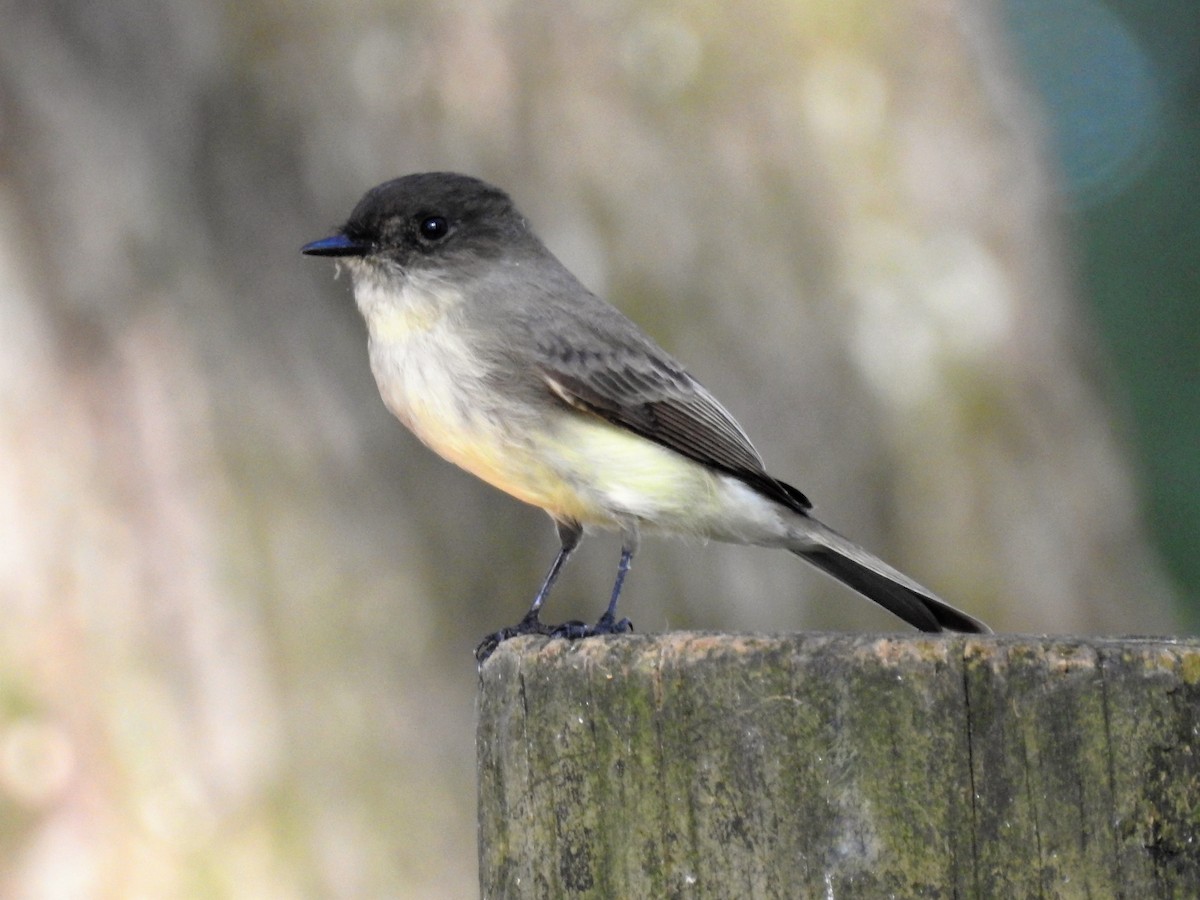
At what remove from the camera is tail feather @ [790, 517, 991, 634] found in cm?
328

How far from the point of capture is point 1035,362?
593 centimetres

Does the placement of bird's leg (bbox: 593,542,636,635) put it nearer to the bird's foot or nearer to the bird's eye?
the bird's foot

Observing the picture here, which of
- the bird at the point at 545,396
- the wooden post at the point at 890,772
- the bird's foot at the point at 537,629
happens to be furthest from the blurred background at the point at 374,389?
the wooden post at the point at 890,772

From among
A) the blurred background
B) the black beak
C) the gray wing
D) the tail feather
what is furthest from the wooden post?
the blurred background

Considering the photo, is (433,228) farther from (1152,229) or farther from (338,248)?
(1152,229)

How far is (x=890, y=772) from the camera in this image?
1681mm

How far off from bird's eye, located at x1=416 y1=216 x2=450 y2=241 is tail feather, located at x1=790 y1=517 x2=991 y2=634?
4.06ft

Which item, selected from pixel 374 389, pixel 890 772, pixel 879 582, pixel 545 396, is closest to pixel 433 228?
pixel 545 396

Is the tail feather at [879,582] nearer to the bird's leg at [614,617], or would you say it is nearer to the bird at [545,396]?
the bird at [545,396]

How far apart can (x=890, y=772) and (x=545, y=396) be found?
196 centimetres

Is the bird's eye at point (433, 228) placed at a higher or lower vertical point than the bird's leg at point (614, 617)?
higher

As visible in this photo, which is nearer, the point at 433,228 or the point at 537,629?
the point at 537,629

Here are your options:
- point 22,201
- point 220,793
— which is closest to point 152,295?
point 22,201

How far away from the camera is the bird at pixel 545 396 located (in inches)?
136
